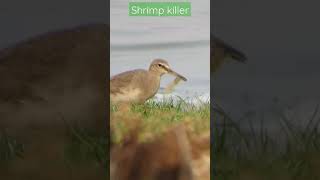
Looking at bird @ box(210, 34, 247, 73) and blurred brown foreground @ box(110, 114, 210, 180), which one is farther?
bird @ box(210, 34, 247, 73)

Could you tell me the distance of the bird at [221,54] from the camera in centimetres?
229

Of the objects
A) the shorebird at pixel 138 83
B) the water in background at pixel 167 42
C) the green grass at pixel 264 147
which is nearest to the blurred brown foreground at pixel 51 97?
the shorebird at pixel 138 83

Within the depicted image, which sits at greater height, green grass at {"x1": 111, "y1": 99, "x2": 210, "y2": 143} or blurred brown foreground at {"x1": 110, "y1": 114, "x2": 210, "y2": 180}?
green grass at {"x1": 111, "y1": 99, "x2": 210, "y2": 143}

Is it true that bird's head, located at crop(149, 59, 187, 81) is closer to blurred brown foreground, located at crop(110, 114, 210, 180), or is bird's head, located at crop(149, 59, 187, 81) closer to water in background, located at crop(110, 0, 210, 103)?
water in background, located at crop(110, 0, 210, 103)

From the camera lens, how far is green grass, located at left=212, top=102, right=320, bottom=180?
229cm

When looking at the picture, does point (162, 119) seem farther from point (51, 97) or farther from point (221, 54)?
point (51, 97)

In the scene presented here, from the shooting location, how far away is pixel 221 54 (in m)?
2.32

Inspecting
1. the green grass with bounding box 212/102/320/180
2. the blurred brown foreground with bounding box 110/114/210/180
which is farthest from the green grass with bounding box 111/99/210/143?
the green grass with bounding box 212/102/320/180

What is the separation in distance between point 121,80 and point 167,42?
17cm

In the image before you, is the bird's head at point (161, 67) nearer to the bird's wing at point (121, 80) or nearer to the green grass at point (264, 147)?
the bird's wing at point (121, 80)

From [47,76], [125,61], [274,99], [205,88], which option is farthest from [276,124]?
[47,76]

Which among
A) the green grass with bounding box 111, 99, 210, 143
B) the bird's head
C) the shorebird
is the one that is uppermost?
the bird's head

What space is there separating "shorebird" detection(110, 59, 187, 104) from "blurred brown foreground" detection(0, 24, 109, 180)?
0.14 meters

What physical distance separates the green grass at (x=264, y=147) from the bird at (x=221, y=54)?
153 mm
